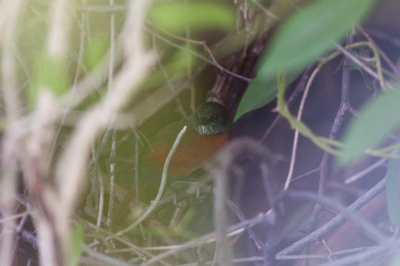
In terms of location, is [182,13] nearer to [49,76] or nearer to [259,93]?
[259,93]

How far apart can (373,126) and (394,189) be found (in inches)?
15.6

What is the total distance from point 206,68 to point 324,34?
0.89m

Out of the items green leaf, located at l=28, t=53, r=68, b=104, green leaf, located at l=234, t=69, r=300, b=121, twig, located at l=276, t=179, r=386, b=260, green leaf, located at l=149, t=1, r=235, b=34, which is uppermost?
green leaf, located at l=149, t=1, r=235, b=34

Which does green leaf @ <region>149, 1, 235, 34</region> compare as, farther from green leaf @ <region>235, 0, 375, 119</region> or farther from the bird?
the bird

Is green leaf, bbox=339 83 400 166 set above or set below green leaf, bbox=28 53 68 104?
below

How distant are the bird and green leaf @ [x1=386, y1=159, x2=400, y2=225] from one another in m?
0.63

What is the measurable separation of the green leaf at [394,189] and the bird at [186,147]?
2.07ft

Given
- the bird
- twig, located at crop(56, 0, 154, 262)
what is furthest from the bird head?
twig, located at crop(56, 0, 154, 262)

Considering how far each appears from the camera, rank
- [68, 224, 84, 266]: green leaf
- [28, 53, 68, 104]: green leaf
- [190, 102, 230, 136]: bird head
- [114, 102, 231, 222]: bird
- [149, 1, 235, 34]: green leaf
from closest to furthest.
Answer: [28, 53, 68, 104]: green leaf < [68, 224, 84, 266]: green leaf < [149, 1, 235, 34]: green leaf < [114, 102, 231, 222]: bird < [190, 102, 230, 136]: bird head

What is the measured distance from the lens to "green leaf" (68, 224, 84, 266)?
615 mm

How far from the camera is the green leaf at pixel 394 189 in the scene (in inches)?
28.0

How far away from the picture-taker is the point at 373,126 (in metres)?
0.38

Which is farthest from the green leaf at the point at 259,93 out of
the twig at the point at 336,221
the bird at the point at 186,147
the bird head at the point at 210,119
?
the bird head at the point at 210,119

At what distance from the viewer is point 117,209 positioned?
45.1 inches
